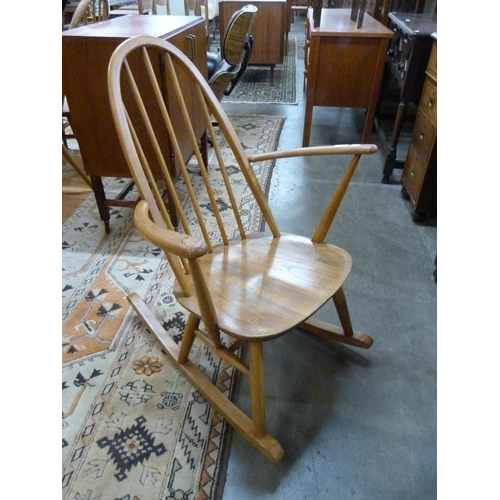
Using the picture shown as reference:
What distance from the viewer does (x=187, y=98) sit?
5.54 ft

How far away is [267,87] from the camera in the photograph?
3.92 m

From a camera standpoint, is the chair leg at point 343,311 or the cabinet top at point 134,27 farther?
the cabinet top at point 134,27

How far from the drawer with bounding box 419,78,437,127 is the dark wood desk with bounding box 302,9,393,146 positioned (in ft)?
2.04

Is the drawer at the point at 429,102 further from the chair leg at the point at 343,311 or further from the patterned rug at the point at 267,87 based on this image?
the patterned rug at the point at 267,87

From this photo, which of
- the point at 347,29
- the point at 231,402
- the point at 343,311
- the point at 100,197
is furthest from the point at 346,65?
the point at 231,402

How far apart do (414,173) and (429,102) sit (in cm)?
34

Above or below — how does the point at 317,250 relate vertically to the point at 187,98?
below

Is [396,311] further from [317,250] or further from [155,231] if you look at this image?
[155,231]

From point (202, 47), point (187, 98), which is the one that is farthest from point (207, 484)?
point (202, 47)

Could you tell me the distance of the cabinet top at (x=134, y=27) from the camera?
4.50ft

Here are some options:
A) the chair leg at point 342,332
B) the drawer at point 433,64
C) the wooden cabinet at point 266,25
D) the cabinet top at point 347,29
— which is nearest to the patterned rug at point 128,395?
the chair leg at point 342,332

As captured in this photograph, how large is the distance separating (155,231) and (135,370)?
2.29 ft

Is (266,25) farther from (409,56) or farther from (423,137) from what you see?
(423,137)

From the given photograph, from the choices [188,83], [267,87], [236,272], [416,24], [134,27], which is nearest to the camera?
[236,272]
